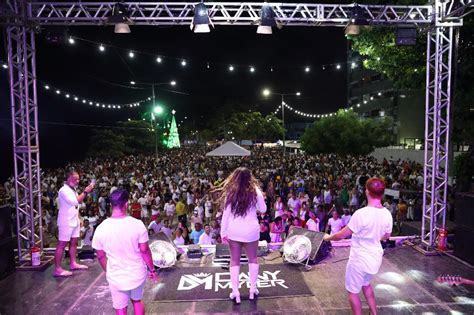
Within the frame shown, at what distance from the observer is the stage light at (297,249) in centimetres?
597

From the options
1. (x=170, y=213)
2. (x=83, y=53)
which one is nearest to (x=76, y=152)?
(x=83, y=53)

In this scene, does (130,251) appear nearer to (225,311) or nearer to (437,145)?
(225,311)

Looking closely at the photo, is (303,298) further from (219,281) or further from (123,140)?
(123,140)

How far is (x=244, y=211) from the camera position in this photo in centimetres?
427

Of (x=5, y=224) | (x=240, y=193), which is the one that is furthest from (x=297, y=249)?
(x=5, y=224)

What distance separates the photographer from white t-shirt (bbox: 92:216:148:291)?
10.9 ft

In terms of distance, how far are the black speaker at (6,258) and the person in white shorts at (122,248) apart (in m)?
3.13

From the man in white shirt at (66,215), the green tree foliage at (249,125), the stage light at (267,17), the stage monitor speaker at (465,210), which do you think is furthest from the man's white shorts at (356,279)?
the green tree foliage at (249,125)

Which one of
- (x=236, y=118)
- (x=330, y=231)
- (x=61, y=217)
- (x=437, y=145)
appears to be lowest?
(x=330, y=231)

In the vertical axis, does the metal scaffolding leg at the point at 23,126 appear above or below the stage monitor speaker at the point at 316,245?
above

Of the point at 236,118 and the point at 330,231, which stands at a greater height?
the point at 236,118

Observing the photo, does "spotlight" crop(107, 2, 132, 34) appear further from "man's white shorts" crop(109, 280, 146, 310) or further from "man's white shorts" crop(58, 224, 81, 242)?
"man's white shorts" crop(109, 280, 146, 310)

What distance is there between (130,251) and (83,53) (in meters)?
27.0

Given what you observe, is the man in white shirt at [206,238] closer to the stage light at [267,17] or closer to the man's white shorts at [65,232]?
the man's white shorts at [65,232]
